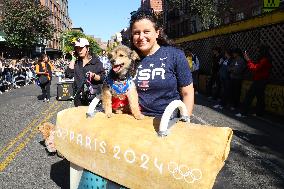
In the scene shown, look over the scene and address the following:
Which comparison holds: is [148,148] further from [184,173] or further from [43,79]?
[43,79]

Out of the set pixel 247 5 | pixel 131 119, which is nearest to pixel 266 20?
pixel 131 119

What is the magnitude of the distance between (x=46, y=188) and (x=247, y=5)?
22.8 meters

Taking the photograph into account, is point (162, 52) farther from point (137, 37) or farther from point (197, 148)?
point (197, 148)

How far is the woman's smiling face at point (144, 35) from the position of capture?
2.73 metres

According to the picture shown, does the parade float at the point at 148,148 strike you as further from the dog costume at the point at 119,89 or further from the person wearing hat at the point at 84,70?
the person wearing hat at the point at 84,70

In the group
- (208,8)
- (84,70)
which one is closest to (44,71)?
(84,70)

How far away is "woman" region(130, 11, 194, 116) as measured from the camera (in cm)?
272

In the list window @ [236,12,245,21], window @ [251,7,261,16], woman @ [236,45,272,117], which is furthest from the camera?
window @ [236,12,245,21]

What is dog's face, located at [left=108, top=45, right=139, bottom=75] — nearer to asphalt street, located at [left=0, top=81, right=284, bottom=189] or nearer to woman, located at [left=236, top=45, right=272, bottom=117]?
asphalt street, located at [left=0, top=81, right=284, bottom=189]

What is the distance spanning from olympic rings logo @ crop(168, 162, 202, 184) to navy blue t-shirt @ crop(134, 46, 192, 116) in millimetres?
842

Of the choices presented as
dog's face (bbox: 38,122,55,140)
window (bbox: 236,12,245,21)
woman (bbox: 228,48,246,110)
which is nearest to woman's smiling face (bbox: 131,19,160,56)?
dog's face (bbox: 38,122,55,140)

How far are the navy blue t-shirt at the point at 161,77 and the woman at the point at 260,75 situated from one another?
303 inches

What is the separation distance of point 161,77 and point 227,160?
3850mm

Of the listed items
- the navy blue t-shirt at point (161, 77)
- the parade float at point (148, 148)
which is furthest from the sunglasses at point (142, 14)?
the parade float at point (148, 148)
